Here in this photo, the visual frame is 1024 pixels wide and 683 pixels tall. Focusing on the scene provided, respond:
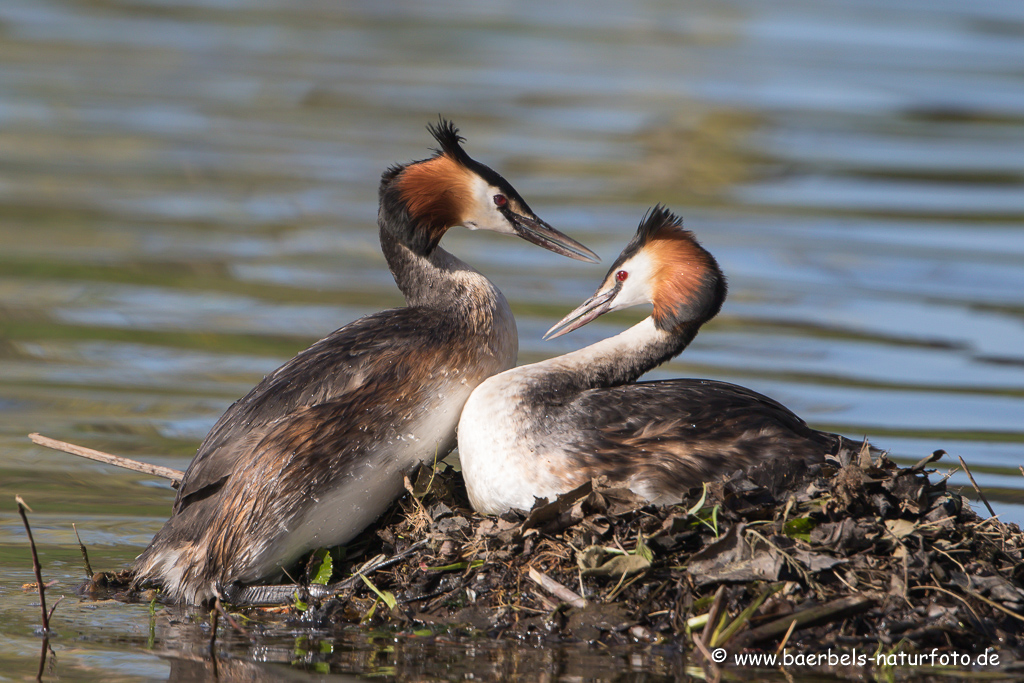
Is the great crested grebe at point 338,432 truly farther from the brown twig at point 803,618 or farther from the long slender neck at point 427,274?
the brown twig at point 803,618

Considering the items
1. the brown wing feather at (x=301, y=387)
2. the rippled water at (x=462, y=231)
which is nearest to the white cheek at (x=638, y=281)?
the brown wing feather at (x=301, y=387)

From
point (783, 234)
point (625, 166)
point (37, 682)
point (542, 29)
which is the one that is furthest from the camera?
point (542, 29)

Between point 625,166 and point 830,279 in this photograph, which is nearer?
point 830,279

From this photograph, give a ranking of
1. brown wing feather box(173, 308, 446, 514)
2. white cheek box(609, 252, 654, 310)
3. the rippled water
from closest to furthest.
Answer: brown wing feather box(173, 308, 446, 514)
white cheek box(609, 252, 654, 310)
the rippled water

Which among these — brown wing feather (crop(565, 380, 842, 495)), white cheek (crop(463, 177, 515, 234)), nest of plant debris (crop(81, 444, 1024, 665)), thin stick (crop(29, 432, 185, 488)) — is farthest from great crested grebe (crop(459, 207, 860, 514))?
thin stick (crop(29, 432, 185, 488))

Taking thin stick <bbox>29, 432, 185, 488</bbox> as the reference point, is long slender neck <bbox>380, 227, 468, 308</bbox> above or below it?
above

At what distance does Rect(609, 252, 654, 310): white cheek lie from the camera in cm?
684

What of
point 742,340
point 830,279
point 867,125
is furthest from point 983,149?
point 742,340

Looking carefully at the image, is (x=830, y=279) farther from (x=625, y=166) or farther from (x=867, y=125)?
(x=867, y=125)

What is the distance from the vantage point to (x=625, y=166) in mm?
17453

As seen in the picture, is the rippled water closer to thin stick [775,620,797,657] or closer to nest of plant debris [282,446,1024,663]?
nest of plant debris [282,446,1024,663]

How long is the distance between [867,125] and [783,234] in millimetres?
6131

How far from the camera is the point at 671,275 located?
677 centimetres

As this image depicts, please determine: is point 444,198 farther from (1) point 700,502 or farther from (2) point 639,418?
(1) point 700,502
